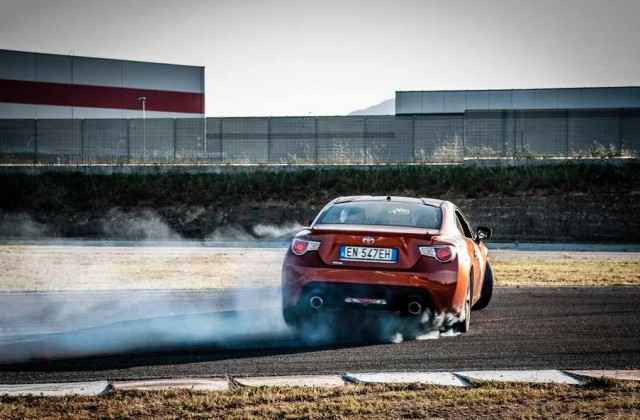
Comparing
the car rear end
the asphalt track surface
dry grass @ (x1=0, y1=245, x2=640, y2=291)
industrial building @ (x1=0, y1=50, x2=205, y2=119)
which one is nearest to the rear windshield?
the car rear end

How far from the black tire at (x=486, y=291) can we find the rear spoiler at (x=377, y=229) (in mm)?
2379

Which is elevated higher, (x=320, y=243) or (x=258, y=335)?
(x=320, y=243)

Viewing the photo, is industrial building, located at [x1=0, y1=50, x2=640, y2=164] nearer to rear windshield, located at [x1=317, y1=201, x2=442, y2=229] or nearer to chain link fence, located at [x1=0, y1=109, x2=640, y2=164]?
chain link fence, located at [x1=0, y1=109, x2=640, y2=164]

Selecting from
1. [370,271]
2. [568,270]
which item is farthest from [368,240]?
[568,270]

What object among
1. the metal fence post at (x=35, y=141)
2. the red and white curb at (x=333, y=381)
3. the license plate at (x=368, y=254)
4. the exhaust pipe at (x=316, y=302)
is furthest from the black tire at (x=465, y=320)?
the metal fence post at (x=35, y=141)

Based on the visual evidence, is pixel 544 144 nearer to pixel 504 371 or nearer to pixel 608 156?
pixel 608 156

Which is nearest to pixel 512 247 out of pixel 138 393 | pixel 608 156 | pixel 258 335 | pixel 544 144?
pixel 608 156

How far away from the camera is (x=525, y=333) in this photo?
9.91 meters

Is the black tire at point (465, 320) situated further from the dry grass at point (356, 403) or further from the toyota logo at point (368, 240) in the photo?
the dry grass at point (356, 403)

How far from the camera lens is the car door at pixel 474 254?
10.4 m

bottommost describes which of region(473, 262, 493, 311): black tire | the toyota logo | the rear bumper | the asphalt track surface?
the asphalt track surface

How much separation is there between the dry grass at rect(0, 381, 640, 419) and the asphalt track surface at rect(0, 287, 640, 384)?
875mm

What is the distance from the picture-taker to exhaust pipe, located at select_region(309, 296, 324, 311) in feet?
30.6

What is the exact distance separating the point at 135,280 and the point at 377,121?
24.9 meters
